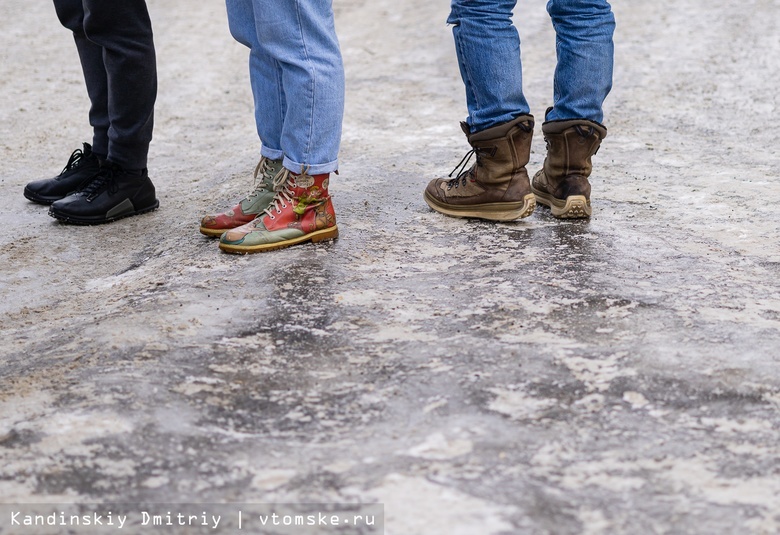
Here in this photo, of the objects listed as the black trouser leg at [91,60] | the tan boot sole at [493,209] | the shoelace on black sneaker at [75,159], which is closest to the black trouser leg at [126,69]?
the black trouser leg at [91,60]

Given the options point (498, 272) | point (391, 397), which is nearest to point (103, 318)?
point (391, 397)

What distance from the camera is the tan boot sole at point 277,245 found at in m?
2.35

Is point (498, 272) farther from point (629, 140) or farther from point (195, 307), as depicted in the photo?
point (629, 140)

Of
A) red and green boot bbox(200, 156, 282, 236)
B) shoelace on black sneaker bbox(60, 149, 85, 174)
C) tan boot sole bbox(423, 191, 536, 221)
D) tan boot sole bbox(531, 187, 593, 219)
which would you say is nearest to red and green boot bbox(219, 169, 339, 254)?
red and green boot bbox(200, 156, 282, 236)

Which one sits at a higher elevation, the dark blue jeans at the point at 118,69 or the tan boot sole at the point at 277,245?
the dark blue jeans at the point at 118,69

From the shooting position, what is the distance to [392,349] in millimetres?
1801

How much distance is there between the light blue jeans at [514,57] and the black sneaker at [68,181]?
4.59 feet

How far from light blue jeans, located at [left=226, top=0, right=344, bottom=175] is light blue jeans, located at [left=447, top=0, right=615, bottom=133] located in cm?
40

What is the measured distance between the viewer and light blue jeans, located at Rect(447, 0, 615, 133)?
97.7 inches

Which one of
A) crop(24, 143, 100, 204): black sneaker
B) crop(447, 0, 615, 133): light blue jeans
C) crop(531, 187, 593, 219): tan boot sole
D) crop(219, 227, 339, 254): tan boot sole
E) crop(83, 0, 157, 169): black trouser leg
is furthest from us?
crop(24, 143, 100, 204): black sneaker

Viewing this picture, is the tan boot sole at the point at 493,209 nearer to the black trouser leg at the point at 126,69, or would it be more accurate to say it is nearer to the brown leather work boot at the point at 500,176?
the brown leather work boot at the point at 500,176

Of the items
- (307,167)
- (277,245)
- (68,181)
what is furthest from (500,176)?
(68,181)

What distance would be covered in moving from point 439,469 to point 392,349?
455 mm

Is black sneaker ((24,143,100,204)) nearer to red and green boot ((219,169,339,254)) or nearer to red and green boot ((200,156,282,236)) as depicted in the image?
red and green boot ((200,156,282,236))
